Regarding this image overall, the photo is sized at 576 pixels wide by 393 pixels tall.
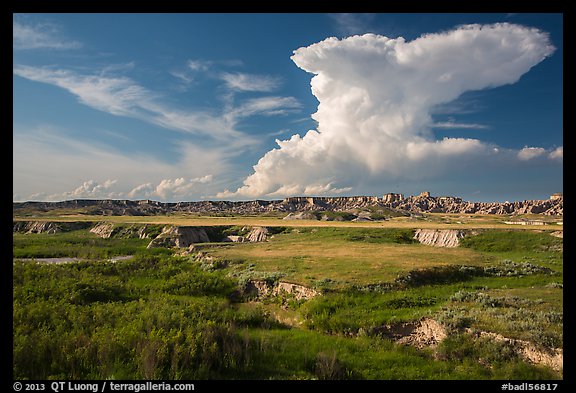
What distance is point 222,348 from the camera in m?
10.8

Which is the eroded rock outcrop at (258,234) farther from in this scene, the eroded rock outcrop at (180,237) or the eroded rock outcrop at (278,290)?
the eroded rock outcrop at (278,290)

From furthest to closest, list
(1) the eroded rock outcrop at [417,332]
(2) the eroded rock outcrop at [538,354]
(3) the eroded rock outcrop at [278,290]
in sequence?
(3) the eroded rock outcrop at [278,290] → (1) the eroded rock outcrop at [417,332] → (2) the eroded rock outcrop at [538,354]

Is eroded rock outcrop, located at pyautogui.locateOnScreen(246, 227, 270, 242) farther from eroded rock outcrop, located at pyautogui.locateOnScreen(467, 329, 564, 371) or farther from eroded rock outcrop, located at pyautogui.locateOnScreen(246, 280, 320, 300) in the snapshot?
eroded rock outcrop, located at pyautogui.locateOnScreen(467, 329, 564, 371)

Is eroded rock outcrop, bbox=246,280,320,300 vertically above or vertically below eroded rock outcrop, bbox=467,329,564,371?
below

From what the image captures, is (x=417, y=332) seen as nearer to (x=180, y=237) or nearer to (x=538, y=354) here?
(x=538, y=354)

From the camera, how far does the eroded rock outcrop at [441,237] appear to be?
164 ft

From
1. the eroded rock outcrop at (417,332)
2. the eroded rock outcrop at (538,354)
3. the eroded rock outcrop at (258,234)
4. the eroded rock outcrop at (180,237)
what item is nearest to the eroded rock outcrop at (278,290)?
the eroded rock outcrop at (417,332)

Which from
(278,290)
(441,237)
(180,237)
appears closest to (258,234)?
(180,237)

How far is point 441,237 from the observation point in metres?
52.3

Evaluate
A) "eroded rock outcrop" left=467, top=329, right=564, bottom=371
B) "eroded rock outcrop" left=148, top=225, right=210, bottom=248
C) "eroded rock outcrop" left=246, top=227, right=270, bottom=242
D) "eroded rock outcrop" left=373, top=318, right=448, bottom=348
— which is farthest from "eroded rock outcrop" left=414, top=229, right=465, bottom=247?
"eroded rock outcrop" left=148, top=225, right=210, bottom=248

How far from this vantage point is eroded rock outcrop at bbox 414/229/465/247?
49.9m
